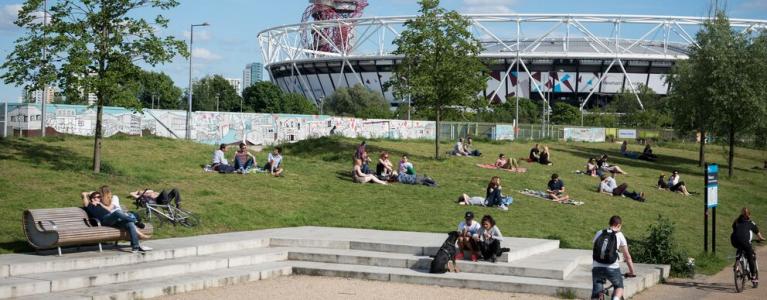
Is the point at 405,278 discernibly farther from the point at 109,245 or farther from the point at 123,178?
the point at 123,178

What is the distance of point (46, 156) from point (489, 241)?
11.5 m

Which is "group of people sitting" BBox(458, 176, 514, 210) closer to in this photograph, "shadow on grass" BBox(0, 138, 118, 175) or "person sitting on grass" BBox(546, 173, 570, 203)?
"person sitting on grass" BBox(546, 173, 570, 203)

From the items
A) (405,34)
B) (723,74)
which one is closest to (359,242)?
(405,34)

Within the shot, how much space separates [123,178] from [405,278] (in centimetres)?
846

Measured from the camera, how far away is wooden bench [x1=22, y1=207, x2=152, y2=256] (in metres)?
12.6

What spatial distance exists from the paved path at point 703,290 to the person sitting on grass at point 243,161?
12.1 m

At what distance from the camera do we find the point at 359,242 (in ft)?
50.6

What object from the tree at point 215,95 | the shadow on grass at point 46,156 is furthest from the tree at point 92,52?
the tree at point 215,95

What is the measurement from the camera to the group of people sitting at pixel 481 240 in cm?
1410

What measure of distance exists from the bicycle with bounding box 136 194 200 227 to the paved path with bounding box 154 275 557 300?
378cm

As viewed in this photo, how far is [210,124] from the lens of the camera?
35594 millimetres

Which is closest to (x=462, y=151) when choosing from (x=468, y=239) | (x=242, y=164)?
(x=242, y=164)

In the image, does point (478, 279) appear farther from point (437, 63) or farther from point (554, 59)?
point (554, 59)

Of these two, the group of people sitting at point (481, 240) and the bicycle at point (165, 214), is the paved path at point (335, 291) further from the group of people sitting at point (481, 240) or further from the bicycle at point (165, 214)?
the bicycle at point (165, 214)
